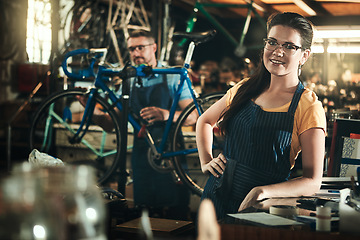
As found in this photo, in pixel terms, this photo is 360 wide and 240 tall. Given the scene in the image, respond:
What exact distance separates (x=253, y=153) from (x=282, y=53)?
1.45ft

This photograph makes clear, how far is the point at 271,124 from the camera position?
224cm

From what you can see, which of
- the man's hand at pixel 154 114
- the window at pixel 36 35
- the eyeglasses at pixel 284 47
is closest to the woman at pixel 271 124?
the eyeglasses at pixel 284 47

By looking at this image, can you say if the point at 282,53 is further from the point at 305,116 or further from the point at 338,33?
the point at 338,33

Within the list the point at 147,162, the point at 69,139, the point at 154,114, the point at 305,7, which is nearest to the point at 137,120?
the point at 154,114

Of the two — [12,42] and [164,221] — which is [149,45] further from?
[12,42]

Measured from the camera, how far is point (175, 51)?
25.5 ft

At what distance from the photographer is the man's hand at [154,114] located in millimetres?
4543

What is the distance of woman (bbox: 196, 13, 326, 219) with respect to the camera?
7.16ft

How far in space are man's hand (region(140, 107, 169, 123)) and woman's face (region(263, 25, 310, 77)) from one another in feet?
7.84

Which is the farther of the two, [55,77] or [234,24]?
[234,24]

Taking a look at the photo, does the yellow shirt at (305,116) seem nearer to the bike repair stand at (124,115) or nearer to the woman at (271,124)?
the woman at (271,124)

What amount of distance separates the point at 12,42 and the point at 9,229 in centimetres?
755

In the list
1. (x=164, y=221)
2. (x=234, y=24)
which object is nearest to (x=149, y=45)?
(x=164, y=221)

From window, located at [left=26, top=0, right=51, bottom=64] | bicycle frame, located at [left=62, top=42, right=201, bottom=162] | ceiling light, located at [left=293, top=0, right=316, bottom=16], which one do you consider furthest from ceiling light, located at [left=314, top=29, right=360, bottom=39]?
window, located at [left=26, top=0, right=51, bottom=64]
